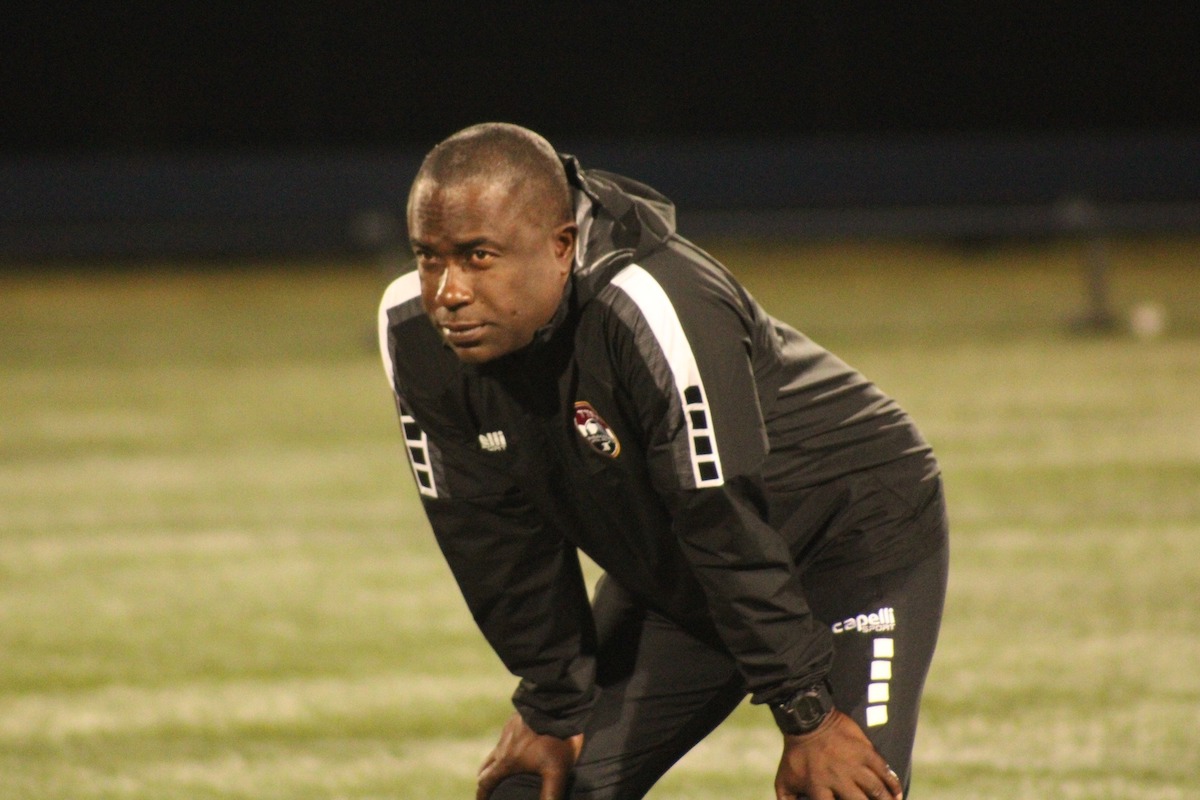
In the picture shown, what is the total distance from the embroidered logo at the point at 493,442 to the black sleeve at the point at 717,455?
1.16 feet

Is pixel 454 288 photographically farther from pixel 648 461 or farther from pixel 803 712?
pixel 803 712

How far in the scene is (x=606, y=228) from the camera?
3.05 m

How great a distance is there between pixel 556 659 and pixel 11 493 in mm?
6788

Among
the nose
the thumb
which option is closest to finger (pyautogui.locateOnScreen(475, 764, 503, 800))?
the thumb

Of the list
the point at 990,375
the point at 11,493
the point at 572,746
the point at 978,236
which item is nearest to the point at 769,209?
the point at 978,236

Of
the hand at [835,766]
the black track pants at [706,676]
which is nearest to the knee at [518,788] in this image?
the black track pants at [706,676]

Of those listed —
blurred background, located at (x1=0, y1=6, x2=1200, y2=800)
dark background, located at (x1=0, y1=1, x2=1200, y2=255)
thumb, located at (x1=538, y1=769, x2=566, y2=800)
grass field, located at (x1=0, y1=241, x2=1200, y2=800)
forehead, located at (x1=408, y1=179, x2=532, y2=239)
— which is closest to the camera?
forehead, located at (x1=408, y1=179, x2=532, y2=239)

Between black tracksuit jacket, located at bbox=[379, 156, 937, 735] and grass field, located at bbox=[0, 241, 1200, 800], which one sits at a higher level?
black tracksuit jacket, located at bbox=[379, 156, 937, 735]

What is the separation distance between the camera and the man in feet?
9.58

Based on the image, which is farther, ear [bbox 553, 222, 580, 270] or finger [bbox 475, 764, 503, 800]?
finger [bbox 475, 764, 503, 800]

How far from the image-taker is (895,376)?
43.1 ft

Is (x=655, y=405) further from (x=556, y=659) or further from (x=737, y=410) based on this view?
(x=556, y=659)

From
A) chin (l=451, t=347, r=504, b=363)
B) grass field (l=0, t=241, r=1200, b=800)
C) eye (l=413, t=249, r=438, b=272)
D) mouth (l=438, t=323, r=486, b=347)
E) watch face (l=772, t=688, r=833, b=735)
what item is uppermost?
eye (l=413, t=249, r=438, b=272)

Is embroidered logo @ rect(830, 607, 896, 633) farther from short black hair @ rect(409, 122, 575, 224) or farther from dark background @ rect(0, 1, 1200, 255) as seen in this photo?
dark background @ rect(0, 1, 1200, 255)
